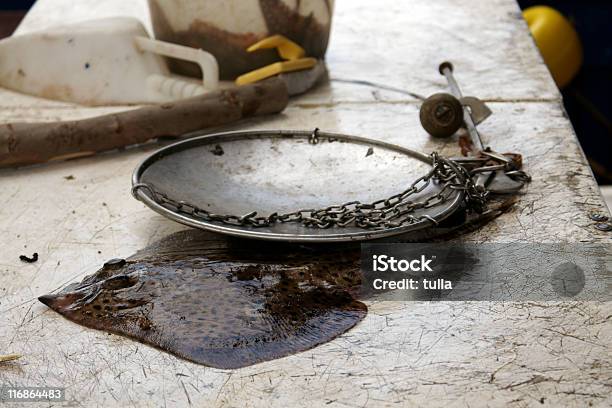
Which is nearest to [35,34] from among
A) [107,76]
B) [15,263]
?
[107,76]

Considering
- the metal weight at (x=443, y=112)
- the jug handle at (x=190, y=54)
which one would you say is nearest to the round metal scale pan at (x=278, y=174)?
the metal weight at (x=443, y=112)

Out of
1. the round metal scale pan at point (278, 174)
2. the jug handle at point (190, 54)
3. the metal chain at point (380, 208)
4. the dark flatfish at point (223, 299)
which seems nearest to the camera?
the dark flatfish at point (223, 299)

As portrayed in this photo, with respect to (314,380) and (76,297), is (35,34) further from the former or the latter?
(314,380)

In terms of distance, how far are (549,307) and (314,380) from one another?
435mm

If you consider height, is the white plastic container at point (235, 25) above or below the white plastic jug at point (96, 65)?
above

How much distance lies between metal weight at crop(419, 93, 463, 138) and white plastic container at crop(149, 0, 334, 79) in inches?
23.1

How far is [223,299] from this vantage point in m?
1.58

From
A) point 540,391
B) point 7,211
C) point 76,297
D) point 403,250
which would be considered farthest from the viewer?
point 7,211

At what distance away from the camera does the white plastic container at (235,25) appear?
261cm

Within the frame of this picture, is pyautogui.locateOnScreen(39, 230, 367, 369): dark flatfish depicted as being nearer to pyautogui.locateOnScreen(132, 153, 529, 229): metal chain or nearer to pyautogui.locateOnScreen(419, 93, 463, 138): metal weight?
pyautogui.locateOnScreen(132, 153, 529, 229): metal chain

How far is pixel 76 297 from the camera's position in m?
1.62

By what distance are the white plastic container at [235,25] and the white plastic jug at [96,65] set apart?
7 centimetres

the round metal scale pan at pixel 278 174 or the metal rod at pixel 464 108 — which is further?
the metal rod at pixel 464 108

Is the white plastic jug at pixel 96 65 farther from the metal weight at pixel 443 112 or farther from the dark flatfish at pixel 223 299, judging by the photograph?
the dark flatfish at pixel 223 299
